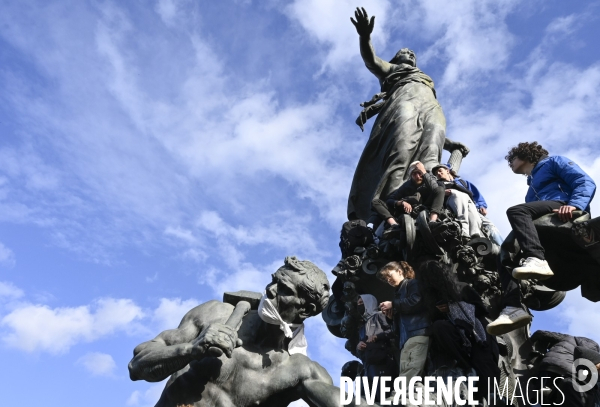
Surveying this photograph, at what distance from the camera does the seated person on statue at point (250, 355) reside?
338 cm

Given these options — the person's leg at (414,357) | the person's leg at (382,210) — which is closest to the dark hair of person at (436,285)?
the person's leg at (414,357)

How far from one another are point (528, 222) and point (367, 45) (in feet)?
18.3

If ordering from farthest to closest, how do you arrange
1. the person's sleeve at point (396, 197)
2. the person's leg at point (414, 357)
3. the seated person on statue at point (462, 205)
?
the person's sleeve at point (396, 197) → the seated person on statue at point (462, 205) → the person's leg at point (414, 357)

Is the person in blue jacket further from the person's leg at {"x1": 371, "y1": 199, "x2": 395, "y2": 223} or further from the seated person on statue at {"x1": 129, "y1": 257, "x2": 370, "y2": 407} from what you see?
the seated person on statue at {"x1": 129, "y1": 257, "x2": 370, "y2": 407}

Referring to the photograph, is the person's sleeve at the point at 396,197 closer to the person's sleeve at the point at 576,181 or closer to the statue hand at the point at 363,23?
the person's sleeve at the point at 576,181

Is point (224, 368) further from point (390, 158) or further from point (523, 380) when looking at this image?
point (390, 158)

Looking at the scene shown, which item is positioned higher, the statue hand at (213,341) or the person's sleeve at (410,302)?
the person's sleeve at (410,302)

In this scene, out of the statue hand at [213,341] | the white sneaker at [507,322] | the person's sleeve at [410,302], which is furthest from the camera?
the person's sleeve at [410,302]

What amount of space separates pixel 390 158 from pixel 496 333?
4.21m

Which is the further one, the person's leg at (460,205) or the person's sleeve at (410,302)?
the person's leg at (460,205)

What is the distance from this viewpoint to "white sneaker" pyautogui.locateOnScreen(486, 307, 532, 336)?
16.7ft

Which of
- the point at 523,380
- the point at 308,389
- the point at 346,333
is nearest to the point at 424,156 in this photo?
the point at 346,333

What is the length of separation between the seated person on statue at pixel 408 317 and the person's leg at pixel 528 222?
A: 95 centimetres

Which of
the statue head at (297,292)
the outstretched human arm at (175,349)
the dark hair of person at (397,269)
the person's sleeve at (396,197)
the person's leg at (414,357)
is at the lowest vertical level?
the outstretched human arm at (175,349)
